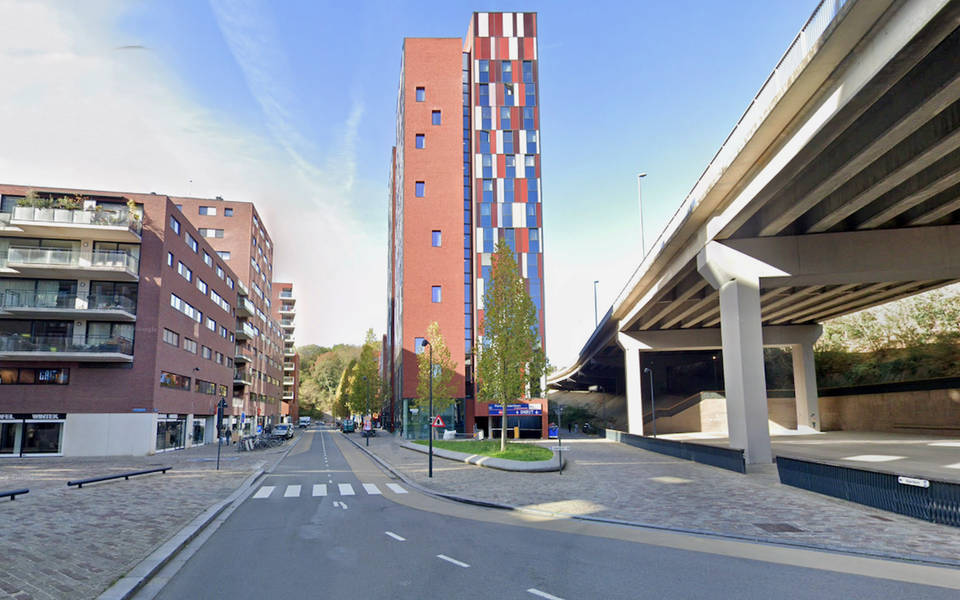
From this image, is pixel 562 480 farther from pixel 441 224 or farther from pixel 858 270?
pixel 441 224

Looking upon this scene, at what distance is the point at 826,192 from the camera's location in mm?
20188

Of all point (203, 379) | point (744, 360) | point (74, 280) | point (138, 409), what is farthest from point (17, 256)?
point (744, 360)

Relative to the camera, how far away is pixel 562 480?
2095cm

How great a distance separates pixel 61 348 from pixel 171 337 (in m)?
7.38

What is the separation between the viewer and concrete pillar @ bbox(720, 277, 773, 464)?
24.4 metres

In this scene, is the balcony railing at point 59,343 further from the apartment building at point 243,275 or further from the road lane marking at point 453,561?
the road lane marking at point 453,561

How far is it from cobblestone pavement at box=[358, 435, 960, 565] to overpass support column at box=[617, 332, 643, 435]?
930 inches

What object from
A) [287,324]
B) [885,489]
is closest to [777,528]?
[885,489]

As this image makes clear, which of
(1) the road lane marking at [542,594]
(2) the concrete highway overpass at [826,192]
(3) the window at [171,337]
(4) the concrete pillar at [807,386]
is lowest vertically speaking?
(1) the road lane marking at [542,594]

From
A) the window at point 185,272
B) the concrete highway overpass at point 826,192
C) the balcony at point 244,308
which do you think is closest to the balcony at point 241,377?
the balcony at point 244,308

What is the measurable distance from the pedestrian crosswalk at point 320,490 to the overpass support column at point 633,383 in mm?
32627

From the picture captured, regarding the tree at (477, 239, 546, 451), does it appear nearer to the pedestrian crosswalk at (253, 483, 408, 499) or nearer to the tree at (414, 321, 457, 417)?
the pedestrian crosswalk at (253, 483, 408, 499)

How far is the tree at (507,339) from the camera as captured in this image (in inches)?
1273

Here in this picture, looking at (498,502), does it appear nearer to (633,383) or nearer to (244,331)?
(633,383)
